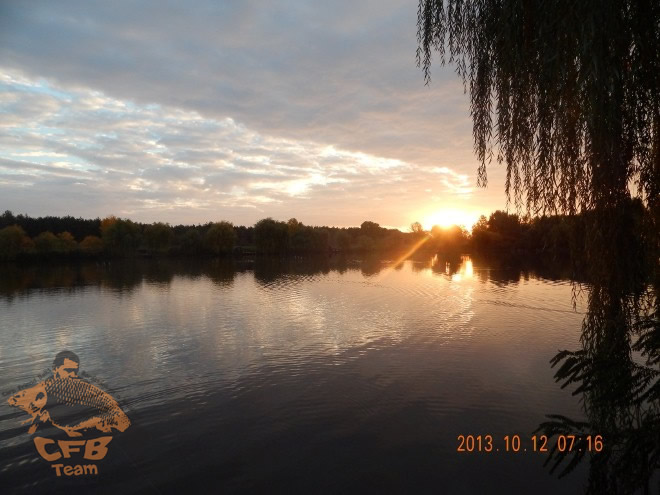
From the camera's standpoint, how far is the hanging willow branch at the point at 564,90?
372 centimetres

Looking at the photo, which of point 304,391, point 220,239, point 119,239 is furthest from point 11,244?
→ point 304,391

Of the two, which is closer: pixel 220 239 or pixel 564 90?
pixel 564 90

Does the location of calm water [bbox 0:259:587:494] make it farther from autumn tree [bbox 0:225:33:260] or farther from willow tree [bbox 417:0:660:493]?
autumn tree [bbox 0:225:33:260]

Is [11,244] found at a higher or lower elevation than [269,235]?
lower

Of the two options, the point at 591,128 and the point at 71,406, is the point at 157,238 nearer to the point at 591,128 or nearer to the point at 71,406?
the point at 71,406

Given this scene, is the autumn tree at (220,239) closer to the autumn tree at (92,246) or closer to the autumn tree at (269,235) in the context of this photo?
the autumn tree at (269,235)

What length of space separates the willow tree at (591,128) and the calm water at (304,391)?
557 centimetres

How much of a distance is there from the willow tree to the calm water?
5567 mm

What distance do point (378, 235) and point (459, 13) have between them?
15691 centimetres

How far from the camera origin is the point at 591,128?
379cm

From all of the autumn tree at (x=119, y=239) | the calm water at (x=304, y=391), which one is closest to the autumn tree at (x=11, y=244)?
the autumn tree at (x=119, y=239)

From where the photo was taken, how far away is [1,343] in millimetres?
19078

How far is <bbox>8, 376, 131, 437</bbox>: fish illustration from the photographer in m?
10.8

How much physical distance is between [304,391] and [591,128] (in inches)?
454
